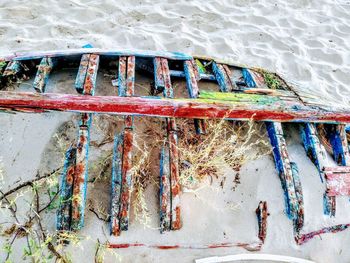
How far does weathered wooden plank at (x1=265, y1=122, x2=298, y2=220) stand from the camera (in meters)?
2.52

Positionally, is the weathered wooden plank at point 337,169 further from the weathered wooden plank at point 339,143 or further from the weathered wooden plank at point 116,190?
the weathered wooden plank at point 116,190

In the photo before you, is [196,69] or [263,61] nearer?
[196,69]

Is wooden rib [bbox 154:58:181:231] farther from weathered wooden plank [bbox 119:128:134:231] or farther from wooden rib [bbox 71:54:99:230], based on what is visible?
wooden rib [bbox 71:54:99:230]

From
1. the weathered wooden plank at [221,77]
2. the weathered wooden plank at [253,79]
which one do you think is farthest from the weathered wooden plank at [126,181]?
the weathered wooden plank at [253,79]

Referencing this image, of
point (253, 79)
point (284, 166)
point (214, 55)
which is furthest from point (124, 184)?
point (214, 55)

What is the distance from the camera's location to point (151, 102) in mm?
2383

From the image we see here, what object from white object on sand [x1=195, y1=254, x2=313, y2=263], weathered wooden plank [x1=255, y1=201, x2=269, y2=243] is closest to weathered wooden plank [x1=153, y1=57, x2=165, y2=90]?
weathered wooden plank [x1=255, y1=201, x2=269, y2=243]

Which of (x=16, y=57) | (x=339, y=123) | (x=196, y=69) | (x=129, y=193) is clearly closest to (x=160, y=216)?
(x=129, y=193)

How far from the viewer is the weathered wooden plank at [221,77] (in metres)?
3.15

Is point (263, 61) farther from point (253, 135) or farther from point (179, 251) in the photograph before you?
point (179, 251)

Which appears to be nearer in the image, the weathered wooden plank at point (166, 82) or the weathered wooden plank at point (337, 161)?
the weathered wooden plank at point (337, 161)

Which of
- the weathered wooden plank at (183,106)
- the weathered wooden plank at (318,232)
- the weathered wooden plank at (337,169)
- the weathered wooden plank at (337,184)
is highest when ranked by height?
the weathered wooden plank at (183,106)

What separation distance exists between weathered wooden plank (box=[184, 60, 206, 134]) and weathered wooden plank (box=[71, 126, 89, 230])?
0.89m

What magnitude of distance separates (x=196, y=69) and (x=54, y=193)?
1793 mm
